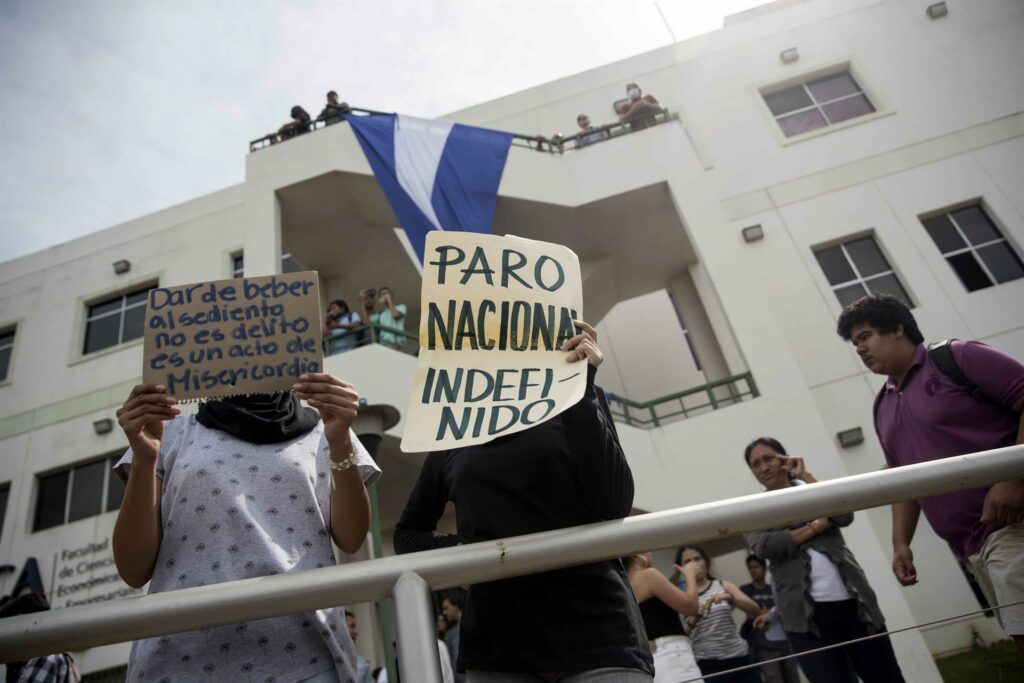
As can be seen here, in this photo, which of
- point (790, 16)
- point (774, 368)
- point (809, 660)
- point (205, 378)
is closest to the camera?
point (205, 378)

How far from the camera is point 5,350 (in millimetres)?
12883

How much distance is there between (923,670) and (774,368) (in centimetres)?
688

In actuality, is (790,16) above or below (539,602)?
above

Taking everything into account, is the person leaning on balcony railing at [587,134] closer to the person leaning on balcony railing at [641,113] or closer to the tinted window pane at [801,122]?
the person leaning on balcony railing at [641,113]

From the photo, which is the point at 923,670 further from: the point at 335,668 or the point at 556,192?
the point at 556,192

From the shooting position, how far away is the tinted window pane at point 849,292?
9273mm

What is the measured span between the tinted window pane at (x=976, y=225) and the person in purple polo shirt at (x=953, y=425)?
8415mm

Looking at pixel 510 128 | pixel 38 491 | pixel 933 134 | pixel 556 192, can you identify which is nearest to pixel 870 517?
pixel 556 192

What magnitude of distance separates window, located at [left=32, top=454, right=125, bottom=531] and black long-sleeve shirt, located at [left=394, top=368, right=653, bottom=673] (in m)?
10.6

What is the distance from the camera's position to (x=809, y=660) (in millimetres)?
1924

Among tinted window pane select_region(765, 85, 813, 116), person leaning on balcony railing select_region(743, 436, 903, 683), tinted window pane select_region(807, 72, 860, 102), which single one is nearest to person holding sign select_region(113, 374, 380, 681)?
person leaning on balcony railing select_region(743, 436, 903, 683)

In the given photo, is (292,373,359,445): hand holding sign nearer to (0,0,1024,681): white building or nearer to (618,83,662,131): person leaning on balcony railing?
(0,0,1024,681): white building

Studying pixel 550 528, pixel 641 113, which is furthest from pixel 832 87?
pixel 550 528

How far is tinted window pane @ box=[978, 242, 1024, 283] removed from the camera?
8977mm
